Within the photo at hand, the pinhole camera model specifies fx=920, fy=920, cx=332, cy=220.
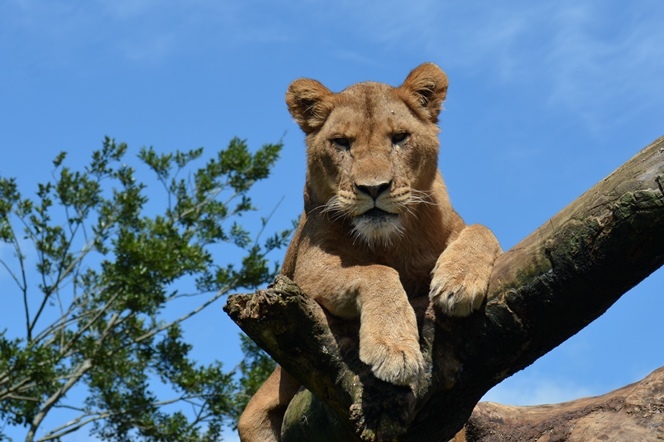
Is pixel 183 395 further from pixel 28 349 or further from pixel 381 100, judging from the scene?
pixel 381 100

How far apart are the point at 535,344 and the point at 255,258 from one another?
13.2 metres

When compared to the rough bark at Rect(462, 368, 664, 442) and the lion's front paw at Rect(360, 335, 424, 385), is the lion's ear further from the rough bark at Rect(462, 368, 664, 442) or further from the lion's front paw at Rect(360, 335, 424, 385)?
the rough bark at Rect(462, 368, 664, 442)

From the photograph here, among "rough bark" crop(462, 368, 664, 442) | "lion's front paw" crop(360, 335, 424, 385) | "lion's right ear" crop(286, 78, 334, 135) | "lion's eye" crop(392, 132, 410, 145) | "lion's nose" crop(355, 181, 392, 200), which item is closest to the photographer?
"lion's front paw" crop(360, 335, 424, 385)

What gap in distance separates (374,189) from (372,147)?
37 centimetres

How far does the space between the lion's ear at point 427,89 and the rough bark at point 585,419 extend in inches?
106

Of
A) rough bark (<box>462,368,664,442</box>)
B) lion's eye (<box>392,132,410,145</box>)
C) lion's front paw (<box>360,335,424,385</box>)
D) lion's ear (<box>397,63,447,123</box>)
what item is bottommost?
lion's front paw (<box>360,335,424,385</box>)

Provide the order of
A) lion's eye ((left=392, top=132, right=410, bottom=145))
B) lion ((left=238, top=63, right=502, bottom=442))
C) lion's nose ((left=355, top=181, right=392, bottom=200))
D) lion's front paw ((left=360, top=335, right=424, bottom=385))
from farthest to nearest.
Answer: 1. lion's eye ((left=392, top=132, right=410, bottom=145))
2. lion's nose ((left=355, top=181, right=392, bottom=200))
3. lion ((left=238, top=63, right=502, bottom=442))
4. lion's front paw ((left=360, top=335, right=424, bottom=385))

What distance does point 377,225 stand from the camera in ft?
19.6

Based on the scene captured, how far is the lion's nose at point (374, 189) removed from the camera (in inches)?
233

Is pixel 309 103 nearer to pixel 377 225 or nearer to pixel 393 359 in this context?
pixel 377 225

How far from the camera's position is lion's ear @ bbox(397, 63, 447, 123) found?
22.5ft

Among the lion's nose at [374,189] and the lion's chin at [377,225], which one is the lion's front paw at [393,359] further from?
the lion's nose at [374,189]

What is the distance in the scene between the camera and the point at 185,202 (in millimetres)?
19031

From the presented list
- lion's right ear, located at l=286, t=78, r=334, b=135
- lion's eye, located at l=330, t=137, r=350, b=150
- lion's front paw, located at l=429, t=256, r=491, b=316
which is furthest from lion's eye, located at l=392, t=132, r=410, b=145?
lion's front paw, located at l=429, t=256, r=491, b=316
